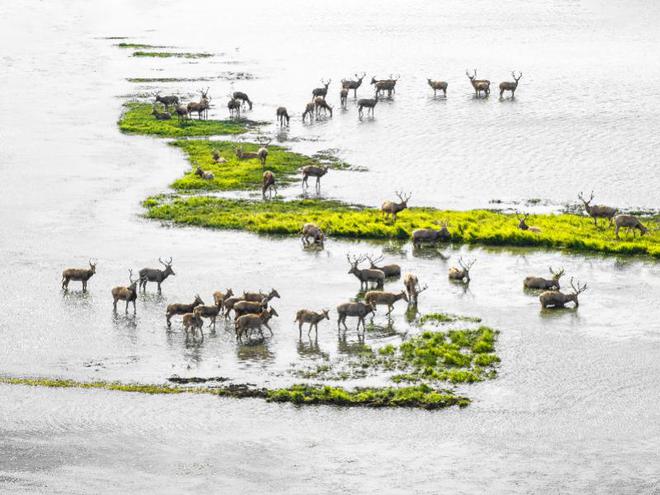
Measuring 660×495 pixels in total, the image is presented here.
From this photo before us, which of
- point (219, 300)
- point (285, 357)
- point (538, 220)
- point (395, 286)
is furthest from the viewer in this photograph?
point (538, 220)

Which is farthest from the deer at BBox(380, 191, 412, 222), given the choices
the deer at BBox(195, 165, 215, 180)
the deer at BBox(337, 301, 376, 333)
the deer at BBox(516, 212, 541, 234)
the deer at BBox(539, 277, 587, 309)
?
the deer at BBox(337, 301, 376, 333)

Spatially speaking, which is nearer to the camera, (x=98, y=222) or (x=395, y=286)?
(x=395, y=286)

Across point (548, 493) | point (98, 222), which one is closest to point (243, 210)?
point (98, 222)

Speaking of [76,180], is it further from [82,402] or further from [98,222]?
[82,402]

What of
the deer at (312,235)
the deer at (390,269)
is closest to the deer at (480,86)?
the deer at (312,235)

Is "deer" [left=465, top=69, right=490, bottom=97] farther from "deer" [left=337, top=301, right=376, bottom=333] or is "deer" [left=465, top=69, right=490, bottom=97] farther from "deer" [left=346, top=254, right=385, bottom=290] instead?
"deer" [left=337, top=301, right=376, bottom=333]

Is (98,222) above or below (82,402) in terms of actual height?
above

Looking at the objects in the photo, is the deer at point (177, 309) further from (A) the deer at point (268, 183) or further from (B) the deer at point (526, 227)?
(A) the deer at point (268, 183)

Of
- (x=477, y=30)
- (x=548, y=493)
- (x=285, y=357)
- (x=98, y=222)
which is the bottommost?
(x=548, y=493)
